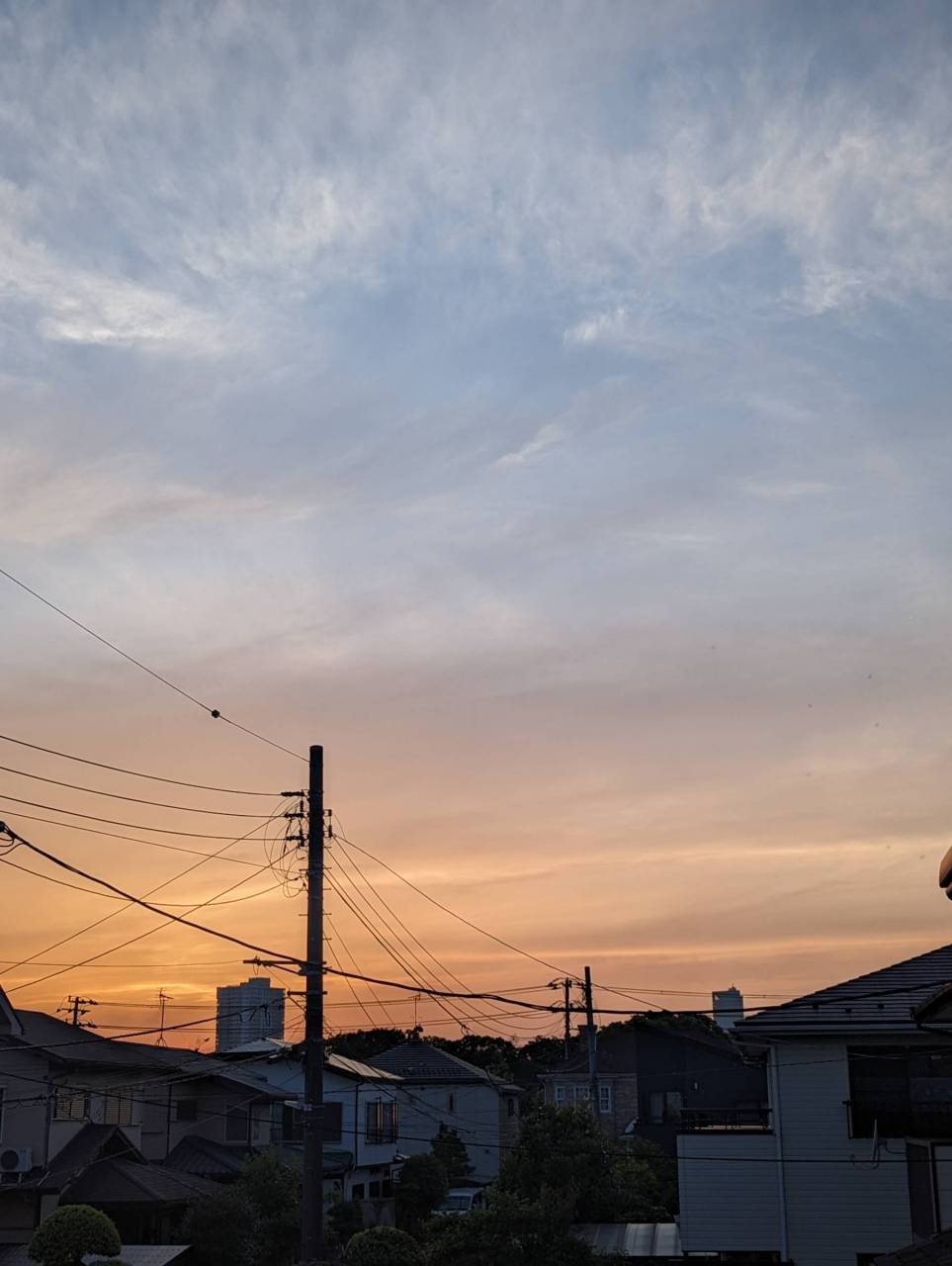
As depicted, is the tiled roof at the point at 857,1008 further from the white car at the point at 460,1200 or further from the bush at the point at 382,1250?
the white car at the point at 460,1200

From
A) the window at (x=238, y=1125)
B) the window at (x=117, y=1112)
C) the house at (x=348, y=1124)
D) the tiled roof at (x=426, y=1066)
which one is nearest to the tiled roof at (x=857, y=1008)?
the window at (x=117, y=1112)

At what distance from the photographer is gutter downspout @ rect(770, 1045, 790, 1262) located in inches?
1020

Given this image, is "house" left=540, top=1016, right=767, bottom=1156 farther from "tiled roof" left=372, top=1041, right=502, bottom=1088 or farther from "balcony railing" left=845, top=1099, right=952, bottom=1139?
"balcony railing" left=845, top=1099, right=952, bottom=1139

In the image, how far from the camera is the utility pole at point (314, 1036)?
22.9m

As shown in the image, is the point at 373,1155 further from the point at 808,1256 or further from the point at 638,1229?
the point at 808,1256

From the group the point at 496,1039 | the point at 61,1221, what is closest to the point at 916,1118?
the point at 61,1221

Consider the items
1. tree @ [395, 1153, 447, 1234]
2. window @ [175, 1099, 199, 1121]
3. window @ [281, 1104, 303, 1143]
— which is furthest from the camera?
tree @ [395, 1153, 447, 1234]

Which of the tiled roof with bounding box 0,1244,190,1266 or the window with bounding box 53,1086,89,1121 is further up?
the window with bounding box 53,1086,89,1121

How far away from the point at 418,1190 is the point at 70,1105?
21.4m

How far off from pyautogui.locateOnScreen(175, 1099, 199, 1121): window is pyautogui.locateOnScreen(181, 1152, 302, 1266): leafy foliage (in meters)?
6.95

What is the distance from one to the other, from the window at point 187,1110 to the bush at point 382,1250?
50.6ft

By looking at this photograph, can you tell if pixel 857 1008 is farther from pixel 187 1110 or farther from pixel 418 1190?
pixel 418 1190

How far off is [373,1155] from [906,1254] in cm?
4580

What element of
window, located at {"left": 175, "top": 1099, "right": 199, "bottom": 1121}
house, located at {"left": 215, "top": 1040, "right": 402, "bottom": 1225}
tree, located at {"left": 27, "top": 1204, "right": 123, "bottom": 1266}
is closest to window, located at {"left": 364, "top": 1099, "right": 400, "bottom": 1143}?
house, located at {"left": 215, "top": 1040, "right": 402, "bottom": 1225}
